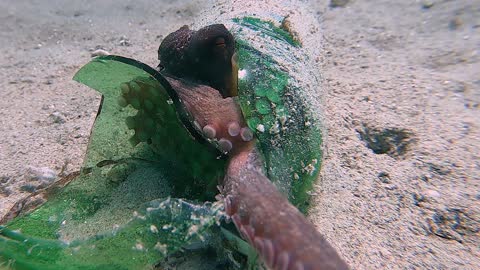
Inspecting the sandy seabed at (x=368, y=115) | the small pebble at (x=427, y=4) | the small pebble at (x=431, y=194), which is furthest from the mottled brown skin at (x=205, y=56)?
the small pebble at (x=427, y=4)

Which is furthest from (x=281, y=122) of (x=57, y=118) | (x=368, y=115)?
(x=57, y=118)

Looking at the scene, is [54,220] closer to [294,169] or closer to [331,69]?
[294,169]

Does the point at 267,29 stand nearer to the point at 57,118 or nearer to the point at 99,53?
the point at 57,118

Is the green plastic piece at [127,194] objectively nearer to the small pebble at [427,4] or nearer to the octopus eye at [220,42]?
the octopus eye at [220,42]

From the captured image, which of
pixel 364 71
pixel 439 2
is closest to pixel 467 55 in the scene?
pixel 364 71

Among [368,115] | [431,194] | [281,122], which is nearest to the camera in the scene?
[281,122]

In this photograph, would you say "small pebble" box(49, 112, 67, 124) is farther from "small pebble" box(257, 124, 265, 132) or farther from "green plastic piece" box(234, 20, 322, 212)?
"small pebble" box(257, 124, 265, 132)

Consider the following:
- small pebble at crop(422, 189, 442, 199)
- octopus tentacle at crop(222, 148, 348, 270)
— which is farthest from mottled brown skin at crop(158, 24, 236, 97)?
small pebble at crop(422, 189, 442, 199)
